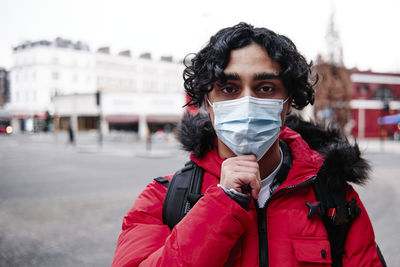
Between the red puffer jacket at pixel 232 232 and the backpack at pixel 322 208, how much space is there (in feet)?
0.10

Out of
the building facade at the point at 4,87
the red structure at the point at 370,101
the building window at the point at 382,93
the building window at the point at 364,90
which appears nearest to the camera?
the red structure at the point at 370,101

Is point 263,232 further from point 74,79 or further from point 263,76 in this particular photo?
point 74,79

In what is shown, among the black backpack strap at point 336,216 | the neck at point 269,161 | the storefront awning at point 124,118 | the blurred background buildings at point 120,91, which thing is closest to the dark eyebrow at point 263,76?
the neck at point 269,161

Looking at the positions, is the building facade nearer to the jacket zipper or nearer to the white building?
the white building

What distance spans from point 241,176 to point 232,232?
20 cm

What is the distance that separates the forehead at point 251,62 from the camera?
134 centimetres

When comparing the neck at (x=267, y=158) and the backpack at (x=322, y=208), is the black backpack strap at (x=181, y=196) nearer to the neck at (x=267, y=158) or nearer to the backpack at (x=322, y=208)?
the backpack at (x=322, y=208)

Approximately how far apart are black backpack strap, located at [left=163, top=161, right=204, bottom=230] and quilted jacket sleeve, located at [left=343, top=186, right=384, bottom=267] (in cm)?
66

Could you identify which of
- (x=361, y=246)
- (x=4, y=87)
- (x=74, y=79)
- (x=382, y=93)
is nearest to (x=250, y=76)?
(x=361, y=246)

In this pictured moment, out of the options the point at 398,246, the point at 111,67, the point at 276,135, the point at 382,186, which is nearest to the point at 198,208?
the point at 276,135

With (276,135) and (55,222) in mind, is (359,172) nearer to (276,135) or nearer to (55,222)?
(276,135)

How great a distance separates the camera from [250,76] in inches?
52.6

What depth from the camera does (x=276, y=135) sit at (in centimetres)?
144

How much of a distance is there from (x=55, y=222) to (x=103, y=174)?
5862 mm
